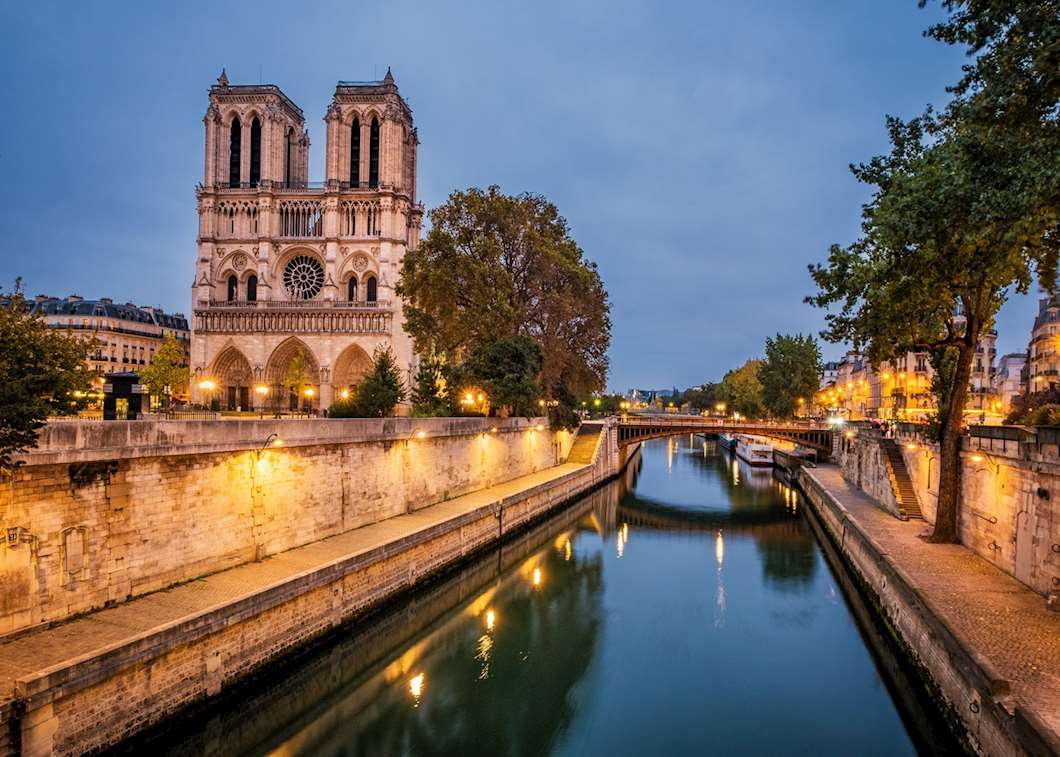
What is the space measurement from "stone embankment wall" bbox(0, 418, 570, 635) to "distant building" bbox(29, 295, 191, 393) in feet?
157

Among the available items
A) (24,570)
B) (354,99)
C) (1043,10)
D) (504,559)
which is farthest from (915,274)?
(354,99)

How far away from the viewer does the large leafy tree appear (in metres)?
9.00

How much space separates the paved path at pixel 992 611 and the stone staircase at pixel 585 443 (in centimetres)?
2451

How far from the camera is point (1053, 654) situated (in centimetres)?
1016

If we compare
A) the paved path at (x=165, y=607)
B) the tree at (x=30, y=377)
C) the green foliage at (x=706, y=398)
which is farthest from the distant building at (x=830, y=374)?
the tree at (x=30, y=377)

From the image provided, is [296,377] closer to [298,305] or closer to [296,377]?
[296,377]

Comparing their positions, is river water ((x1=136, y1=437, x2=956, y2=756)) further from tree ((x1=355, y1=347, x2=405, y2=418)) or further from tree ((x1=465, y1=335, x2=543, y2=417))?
tree ((x1=465, y1=335, x2=543, y2=417))

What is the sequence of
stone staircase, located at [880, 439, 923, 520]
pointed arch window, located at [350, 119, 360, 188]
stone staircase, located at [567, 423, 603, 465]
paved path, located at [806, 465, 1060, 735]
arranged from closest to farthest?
paved path, located at [806, 465, 1060, 735] → stone staircase, located at [880, 439, 923, 520] → stone staircase, located at [567, 423, 603, 465] → pointed arch window, located at [350, 119, 360, 188]

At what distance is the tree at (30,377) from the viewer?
934 cm

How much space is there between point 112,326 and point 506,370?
4736cm

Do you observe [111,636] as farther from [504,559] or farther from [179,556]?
[504,559]

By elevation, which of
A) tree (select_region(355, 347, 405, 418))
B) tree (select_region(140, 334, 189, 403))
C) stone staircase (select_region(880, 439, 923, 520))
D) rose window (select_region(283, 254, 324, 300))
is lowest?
stone staircase (select_region(880, 439, 923, 520))

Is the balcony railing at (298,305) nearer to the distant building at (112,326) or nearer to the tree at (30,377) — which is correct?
the distant building at (112,326)

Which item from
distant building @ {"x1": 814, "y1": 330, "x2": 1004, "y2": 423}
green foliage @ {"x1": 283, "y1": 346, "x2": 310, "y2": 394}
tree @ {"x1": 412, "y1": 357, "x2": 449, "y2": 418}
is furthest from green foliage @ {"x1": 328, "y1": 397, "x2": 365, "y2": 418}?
distant building @ {"x1": 814, "y1": 330, "x2": 1004, "y2": 423}
